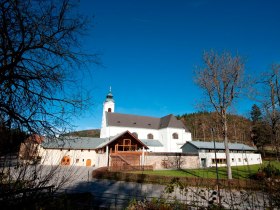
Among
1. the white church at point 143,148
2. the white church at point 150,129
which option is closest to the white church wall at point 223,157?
the white church at point 143,148

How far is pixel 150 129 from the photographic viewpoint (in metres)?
54.5

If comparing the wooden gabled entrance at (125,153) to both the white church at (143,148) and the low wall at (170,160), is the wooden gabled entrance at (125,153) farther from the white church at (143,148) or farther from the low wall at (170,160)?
the low wall at (170,160)

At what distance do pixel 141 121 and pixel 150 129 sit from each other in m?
3.47

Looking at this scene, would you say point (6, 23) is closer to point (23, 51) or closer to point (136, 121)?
point (23, 51)

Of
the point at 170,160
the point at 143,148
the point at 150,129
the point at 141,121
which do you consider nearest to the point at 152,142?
the point at 150,129

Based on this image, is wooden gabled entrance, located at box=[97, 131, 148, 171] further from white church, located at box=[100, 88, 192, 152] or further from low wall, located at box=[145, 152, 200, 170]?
white church, located at box=[100, 88, 192, 152]

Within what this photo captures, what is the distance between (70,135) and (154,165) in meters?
28.3

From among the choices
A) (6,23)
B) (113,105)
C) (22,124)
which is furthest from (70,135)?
(113,105)

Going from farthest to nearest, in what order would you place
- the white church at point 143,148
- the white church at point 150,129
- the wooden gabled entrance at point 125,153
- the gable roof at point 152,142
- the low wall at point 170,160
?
A: the white church at point 150,129 → the gable roof at point 152,142 → the low wall at point 170,160 → the white church at point 143,148 → the wooden gabled entrance at point 125,153

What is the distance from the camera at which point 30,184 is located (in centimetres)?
368

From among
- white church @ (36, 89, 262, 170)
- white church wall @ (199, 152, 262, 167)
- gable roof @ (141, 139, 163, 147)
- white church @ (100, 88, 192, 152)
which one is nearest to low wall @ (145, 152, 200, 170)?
white church @ (36, 89, 262, 170)

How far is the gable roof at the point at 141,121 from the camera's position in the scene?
166 ft

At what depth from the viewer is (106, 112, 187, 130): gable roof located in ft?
166

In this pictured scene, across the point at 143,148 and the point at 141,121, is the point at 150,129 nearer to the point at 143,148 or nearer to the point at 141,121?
the point at 141,121
